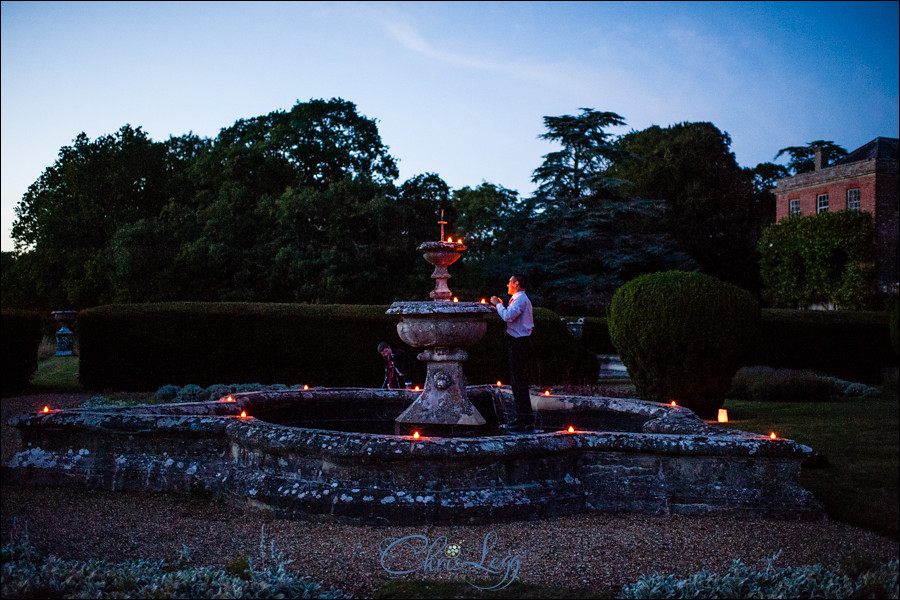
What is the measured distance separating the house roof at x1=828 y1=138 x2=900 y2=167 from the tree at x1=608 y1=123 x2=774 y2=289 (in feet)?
16.9

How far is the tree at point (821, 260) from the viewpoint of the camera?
2927cm

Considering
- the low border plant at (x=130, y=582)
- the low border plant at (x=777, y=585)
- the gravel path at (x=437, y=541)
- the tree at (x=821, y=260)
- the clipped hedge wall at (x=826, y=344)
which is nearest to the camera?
the low border plant at (x=130, y=582)

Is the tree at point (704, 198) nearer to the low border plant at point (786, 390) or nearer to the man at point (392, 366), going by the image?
the low border plant at point (786, 390)

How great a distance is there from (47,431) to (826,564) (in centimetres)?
588

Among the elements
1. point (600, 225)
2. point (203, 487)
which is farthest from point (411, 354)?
point (600, 225)

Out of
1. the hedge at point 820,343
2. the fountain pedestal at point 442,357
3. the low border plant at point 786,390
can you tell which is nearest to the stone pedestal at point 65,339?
the hedge at point 820,343

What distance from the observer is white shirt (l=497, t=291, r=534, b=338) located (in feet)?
22.8

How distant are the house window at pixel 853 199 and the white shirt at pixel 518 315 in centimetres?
A: 2893

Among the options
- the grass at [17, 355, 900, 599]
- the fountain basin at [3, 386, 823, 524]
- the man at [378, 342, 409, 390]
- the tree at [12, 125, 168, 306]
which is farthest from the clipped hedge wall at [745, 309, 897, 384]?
the tree at [12, 125, 168, 306]

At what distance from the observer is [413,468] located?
509 centimetres

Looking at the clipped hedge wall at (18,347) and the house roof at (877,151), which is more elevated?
the house roof at (877,151)

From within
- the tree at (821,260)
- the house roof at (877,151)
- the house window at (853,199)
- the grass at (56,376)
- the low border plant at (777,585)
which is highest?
the house roof at (877,151)

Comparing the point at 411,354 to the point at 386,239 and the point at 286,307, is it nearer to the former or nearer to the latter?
the point at 286,307

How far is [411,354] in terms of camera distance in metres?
14.1
